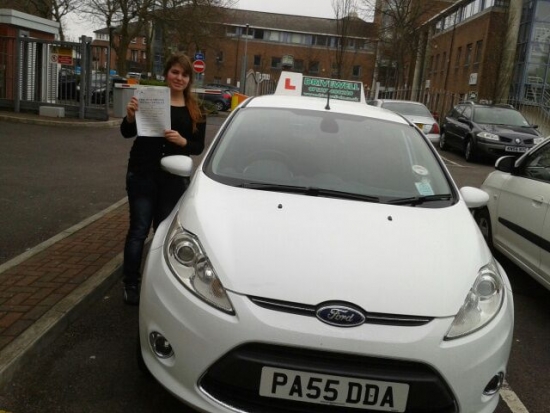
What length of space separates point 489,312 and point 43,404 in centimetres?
218

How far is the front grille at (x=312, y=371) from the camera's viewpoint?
2312 mm

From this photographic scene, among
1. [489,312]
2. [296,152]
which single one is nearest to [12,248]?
[296,152]

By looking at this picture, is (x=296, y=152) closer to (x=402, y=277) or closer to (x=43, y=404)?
(x=402, y=277)

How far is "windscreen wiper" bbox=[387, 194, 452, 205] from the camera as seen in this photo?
3271mm

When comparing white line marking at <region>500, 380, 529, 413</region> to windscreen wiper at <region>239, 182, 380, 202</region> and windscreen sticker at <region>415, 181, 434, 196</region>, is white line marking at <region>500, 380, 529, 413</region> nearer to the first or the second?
windscreen sticker at <region>415, 181, 434, 196</region>

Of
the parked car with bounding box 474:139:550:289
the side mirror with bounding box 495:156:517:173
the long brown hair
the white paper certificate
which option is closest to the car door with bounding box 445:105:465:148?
the parked car with bounding box 474:139:550:289

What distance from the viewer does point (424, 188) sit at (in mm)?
3506

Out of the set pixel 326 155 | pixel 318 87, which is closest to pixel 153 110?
pixel 326 155

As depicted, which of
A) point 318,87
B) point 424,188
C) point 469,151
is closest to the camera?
point 424,188

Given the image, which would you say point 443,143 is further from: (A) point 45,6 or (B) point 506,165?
(A) point 45,6

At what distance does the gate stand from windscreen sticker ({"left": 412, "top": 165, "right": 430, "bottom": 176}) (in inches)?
548

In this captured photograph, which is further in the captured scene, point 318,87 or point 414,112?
point 414,112

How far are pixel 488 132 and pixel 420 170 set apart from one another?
493 inches

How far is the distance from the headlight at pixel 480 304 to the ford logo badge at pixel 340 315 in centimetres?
38
